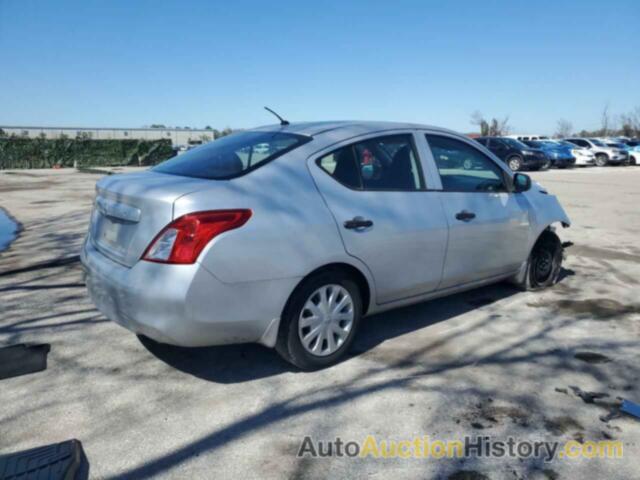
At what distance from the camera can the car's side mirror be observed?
4.97m

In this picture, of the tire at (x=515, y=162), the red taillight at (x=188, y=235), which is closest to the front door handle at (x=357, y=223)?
the red taillight at (x=188, y=235)

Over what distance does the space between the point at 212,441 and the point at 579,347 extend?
2799 millimetres

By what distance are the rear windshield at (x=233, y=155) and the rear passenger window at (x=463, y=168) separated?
1.24m

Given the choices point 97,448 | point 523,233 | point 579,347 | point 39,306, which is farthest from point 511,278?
point 39,306

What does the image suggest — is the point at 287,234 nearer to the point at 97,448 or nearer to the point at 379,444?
the point at 379,444

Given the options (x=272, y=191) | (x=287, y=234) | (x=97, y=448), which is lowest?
(x=97, y=448)

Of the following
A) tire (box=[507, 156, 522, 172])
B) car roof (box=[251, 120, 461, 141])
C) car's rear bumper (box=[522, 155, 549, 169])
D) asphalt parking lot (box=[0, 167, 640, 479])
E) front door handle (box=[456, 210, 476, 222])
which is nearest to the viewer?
asphalt parking lot (box=[0, 167, 640, 479])

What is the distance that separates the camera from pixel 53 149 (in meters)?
A: 33.5

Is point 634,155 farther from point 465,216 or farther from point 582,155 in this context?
point 465,216

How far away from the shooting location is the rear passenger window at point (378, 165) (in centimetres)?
368

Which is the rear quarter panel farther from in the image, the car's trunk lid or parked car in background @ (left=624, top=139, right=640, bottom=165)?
parked car in background @ (left=624, top=139, right=640, bottom=165)

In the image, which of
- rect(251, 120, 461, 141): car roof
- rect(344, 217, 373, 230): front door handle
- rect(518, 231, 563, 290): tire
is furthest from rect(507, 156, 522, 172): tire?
rect(344, 217, 373, 230): front door handle

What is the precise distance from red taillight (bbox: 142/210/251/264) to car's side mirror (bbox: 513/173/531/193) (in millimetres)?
2991

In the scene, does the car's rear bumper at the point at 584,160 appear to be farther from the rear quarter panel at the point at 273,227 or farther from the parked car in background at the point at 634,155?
the rear quarter panel at the point at 273,227
